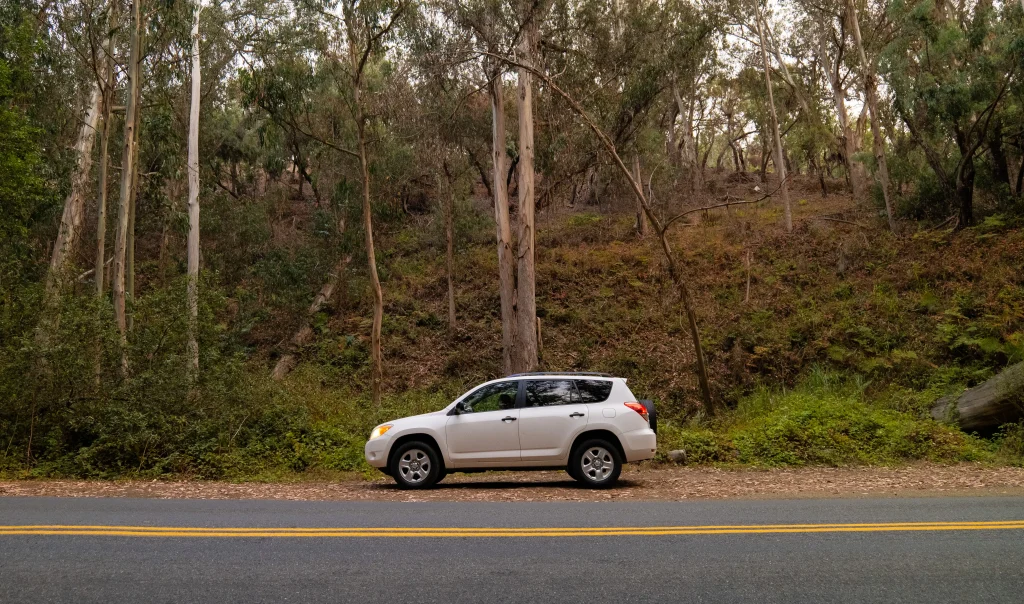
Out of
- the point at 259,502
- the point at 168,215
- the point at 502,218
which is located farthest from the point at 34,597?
the point at 168,215

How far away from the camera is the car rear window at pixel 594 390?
11281mm

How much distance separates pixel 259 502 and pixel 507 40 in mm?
15620

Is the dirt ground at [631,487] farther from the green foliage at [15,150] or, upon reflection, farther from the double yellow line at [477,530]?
the green foliage at [15,150]

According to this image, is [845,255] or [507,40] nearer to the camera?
[507,40]

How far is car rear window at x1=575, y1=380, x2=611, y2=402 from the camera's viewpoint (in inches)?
444

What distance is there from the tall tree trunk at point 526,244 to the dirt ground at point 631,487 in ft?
23.7

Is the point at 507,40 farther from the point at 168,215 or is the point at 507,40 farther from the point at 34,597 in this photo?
the point at 34,597

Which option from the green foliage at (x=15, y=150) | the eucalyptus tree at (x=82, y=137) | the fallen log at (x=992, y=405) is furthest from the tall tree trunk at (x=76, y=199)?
the fallen log at (x=992, y=405)

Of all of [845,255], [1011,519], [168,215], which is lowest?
[1011,519]

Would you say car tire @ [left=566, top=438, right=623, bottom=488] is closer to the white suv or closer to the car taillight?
the white suv

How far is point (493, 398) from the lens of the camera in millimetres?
11414

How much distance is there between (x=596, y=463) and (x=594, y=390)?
1089 mm

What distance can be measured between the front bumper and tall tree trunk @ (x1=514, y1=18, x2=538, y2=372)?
9.37 metres

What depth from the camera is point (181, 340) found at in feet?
50.7
